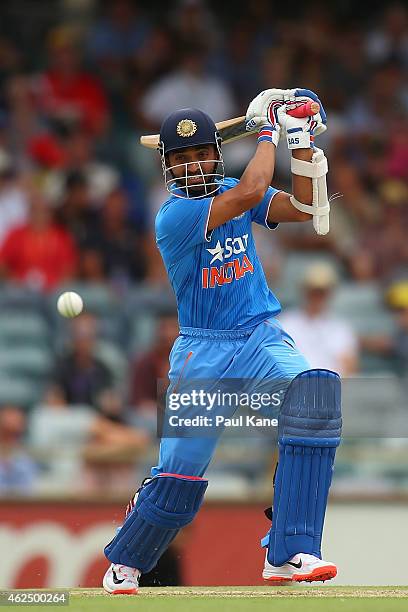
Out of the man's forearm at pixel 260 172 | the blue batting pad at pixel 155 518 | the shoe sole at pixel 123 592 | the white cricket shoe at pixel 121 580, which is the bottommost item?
the shoe sole at pixel 123 592

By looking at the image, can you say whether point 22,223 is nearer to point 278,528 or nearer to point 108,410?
point 108,410

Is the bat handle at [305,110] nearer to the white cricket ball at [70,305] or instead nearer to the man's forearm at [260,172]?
the man's forearm at [260,172]

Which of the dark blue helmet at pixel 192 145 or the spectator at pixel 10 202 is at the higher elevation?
the spectator at pixel 10 202

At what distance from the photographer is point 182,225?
231 inches

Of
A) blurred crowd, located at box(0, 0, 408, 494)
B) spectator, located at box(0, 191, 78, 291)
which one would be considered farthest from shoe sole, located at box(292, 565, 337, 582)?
spectator, located at box(0, 191, 78, 291)

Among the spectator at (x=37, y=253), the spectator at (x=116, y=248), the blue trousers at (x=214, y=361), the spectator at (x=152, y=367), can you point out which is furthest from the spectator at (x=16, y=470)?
the blue trousers at (x=214, y=361)

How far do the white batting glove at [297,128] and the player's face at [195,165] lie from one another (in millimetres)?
340

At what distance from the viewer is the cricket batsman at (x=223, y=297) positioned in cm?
574

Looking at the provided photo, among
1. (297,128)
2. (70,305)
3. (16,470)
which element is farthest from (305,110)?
(16,470)

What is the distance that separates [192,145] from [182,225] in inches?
Result: 14.5

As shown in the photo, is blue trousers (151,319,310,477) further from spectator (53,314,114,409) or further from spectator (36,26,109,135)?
spectator (36,26,109,135)

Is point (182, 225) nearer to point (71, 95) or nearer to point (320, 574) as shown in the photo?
point (320, 574)

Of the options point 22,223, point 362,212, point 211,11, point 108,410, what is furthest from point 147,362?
point 211,11

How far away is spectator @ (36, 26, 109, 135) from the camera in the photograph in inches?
475
